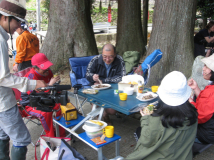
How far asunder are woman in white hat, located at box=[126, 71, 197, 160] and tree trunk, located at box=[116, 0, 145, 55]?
20.9 ft

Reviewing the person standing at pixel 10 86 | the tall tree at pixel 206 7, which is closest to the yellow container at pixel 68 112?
the person standing at pixel 10 86

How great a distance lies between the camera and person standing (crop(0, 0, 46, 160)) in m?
1.97

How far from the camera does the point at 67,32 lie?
6.42m

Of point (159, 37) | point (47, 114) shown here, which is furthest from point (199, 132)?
point (159, 37)

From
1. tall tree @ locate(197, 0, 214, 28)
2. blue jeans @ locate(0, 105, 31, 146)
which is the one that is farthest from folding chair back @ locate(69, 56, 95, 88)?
tall tree @ locate(197, 0, 214, 28)

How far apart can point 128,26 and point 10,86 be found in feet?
21.4

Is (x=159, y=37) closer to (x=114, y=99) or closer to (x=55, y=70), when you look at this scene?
(x=114, y=99)

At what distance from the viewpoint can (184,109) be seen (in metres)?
1.71

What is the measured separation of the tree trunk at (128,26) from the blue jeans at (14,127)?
6123 mm

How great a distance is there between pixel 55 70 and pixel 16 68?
1.90 meters

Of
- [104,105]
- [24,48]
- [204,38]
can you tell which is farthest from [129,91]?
[204,38]

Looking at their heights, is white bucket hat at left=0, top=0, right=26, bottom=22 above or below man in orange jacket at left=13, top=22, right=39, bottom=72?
above

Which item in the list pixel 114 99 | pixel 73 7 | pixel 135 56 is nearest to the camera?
pixel 114 99

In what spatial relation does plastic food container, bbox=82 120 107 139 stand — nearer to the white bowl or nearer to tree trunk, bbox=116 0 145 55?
the white bowl
